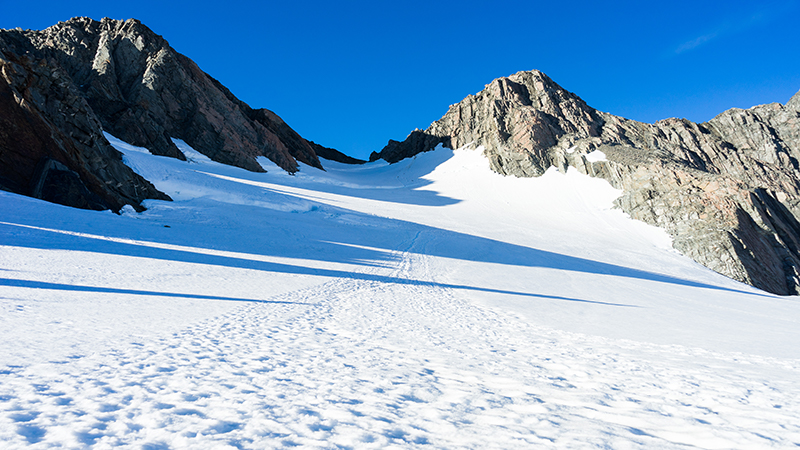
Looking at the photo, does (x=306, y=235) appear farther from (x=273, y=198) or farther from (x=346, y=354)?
(x=346, y=354)

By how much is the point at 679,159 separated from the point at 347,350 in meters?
56.5

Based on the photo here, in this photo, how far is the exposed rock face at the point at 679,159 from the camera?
29.0 m

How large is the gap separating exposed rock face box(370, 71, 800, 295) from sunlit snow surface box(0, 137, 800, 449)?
65.4 ft

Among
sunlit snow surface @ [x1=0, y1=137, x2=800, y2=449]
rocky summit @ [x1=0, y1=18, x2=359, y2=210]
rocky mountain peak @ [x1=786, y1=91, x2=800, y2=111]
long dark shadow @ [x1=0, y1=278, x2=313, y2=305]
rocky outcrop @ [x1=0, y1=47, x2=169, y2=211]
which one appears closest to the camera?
sunlit snow surface @ [x1=0, y1=137, x2=800, y2=449]

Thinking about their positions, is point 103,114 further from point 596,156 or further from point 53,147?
point 596,156

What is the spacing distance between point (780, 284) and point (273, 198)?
42.6 metres

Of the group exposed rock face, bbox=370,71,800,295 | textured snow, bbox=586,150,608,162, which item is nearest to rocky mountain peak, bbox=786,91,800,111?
exposed rock face, bbox=370,71,800,295

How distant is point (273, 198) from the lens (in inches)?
1141

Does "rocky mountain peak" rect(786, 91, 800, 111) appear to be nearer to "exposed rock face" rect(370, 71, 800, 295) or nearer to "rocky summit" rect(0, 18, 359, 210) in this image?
"exposed rock face" rect(370, 71, 800, 295)

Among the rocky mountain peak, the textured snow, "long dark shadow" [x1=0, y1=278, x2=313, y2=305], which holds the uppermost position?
the rocky mountain peak

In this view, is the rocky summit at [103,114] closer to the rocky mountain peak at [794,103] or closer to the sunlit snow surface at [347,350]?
the sunlit snow surface at [347,350]

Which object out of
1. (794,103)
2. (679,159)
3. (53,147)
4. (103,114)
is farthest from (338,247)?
(794,103)

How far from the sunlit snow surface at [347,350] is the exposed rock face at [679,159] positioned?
1994cm

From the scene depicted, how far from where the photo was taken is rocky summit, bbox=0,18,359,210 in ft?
51.1
